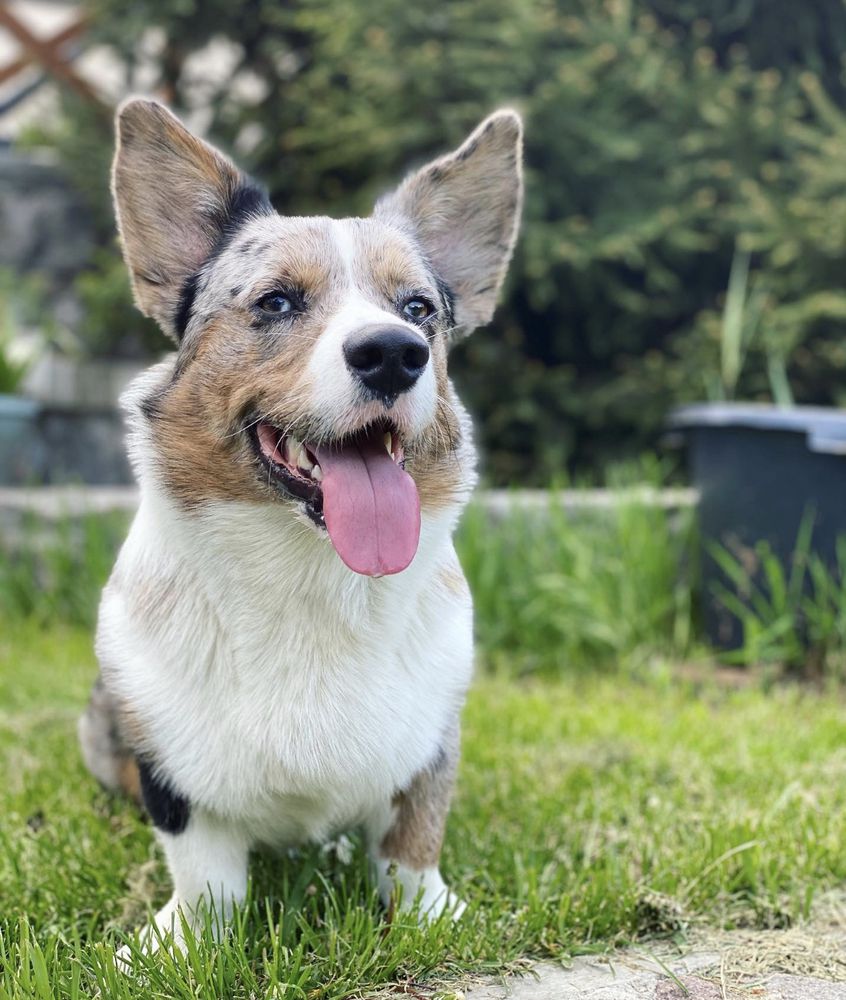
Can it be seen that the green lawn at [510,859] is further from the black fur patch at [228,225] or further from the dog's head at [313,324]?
the black fur patch at [228,225]

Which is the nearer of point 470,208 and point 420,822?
point 420,822

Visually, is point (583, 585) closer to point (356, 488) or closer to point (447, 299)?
point (447, 299)

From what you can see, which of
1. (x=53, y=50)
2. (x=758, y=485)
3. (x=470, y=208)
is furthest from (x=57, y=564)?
(x=53, y=50)

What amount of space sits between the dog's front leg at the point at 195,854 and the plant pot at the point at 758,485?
104 inches

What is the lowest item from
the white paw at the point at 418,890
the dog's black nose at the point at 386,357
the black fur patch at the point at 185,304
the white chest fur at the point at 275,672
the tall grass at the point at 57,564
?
the tall grass at the point at 57,564

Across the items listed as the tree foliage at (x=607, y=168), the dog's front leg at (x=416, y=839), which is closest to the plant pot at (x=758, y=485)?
the tree foliage at (x=607, y=168)

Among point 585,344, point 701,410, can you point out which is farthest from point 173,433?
point 585,344

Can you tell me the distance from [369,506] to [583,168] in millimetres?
4515

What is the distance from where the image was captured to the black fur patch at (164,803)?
207 cm

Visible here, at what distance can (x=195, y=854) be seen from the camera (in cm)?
209

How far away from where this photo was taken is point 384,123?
5.96 metres

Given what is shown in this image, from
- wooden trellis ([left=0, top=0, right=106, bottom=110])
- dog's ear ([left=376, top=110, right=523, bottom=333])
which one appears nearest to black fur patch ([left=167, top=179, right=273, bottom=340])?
dog's ear ([left=376, top=110, right=523, bottom=333])

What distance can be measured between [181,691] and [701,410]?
9.06 ft

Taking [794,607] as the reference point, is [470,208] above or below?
above
